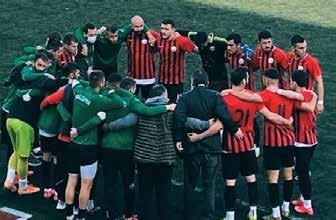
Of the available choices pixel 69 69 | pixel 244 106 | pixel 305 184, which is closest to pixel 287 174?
pixel 305 184

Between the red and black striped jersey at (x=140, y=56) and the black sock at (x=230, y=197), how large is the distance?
11.9ft

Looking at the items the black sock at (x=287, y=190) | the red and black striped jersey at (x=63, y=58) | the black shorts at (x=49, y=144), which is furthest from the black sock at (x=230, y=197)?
the red and black striped jersey at (x=63, y=58)

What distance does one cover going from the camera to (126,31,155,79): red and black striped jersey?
1186 centimetres

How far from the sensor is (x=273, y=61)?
10617 millimetres

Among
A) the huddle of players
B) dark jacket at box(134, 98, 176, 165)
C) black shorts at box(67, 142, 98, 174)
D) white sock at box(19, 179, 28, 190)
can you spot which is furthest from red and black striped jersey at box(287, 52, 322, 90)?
white sock at box(19, 179, 28, 190)

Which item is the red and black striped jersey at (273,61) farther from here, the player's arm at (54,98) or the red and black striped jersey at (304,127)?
the player's arm at (54,98)

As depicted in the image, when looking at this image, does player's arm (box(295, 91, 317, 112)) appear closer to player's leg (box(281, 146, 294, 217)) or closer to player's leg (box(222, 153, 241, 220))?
player's leg (box(281, 146, 294, 217))

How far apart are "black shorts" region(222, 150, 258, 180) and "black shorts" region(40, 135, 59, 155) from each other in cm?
214

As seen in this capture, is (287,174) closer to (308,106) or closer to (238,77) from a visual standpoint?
(308,106)

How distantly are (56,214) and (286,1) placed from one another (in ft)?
44.0

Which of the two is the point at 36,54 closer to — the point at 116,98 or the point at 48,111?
the point at 48,111

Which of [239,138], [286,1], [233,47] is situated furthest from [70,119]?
[286,1]

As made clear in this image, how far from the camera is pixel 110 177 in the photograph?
29.0 feet

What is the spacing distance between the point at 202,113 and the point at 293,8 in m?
12.4
